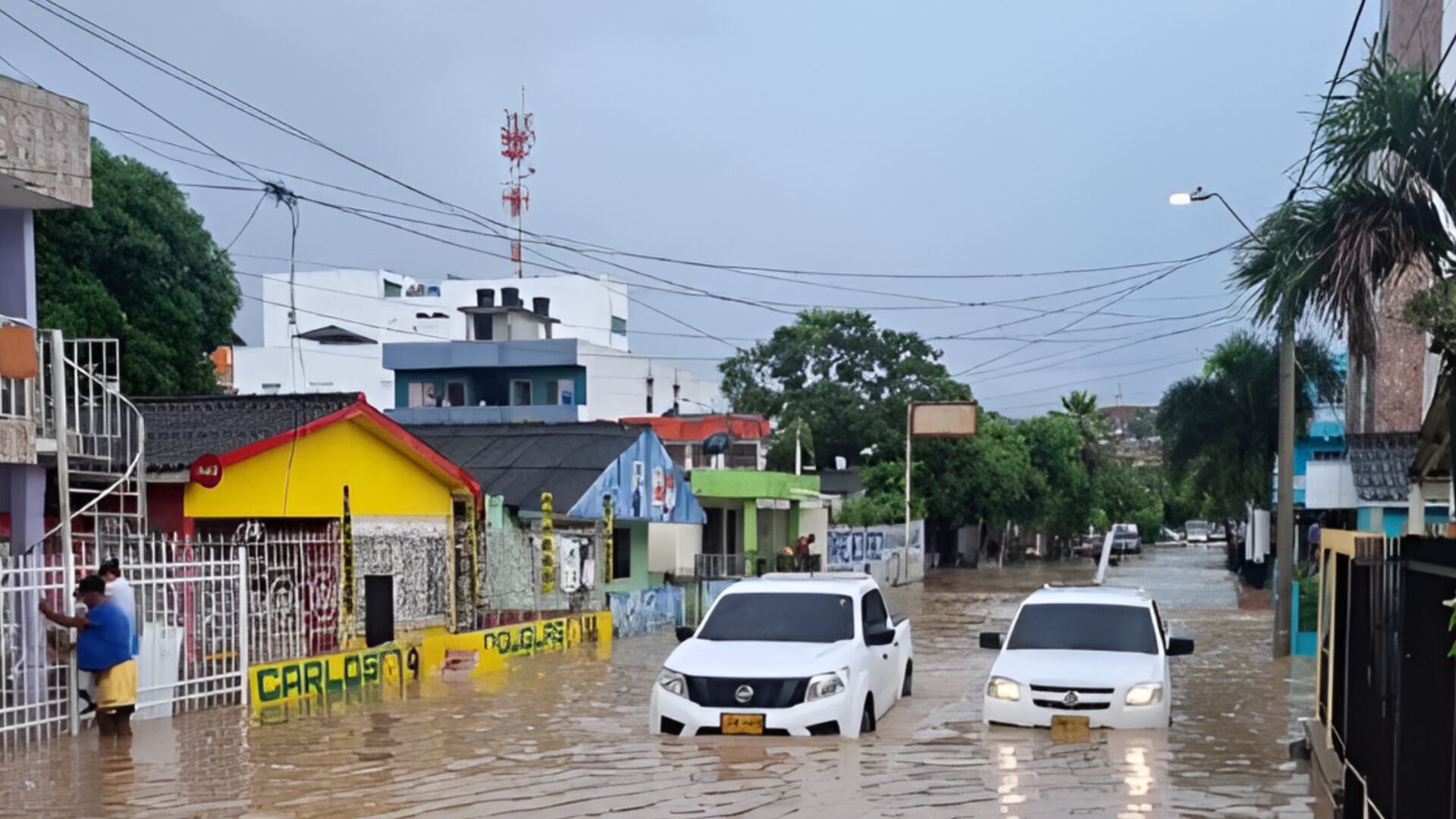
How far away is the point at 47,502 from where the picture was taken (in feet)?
65.4

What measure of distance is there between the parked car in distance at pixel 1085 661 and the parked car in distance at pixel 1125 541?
65.4 metres

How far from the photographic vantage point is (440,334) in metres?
79.5

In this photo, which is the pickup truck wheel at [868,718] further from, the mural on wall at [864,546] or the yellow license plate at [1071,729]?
the mural on wall at [864,546]

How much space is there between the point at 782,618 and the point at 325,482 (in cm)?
1054

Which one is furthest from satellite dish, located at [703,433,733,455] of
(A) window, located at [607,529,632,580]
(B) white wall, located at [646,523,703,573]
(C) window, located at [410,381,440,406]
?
(C) window, located at [410,381,440,406]

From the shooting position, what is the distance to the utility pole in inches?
939

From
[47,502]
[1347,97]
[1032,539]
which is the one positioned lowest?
[1032,539]

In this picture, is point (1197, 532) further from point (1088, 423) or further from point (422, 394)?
point (422, 394)

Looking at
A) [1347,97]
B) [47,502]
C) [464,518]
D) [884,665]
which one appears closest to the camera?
[1347,97]

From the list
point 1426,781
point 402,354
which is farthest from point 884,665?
point 402,354

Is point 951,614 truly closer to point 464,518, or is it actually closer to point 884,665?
point 464,518

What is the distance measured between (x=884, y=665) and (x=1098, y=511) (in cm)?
7190

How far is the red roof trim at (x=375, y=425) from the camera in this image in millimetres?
22062

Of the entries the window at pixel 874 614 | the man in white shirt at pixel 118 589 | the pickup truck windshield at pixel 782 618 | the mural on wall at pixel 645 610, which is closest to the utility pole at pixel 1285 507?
the window at pixel 874 614
